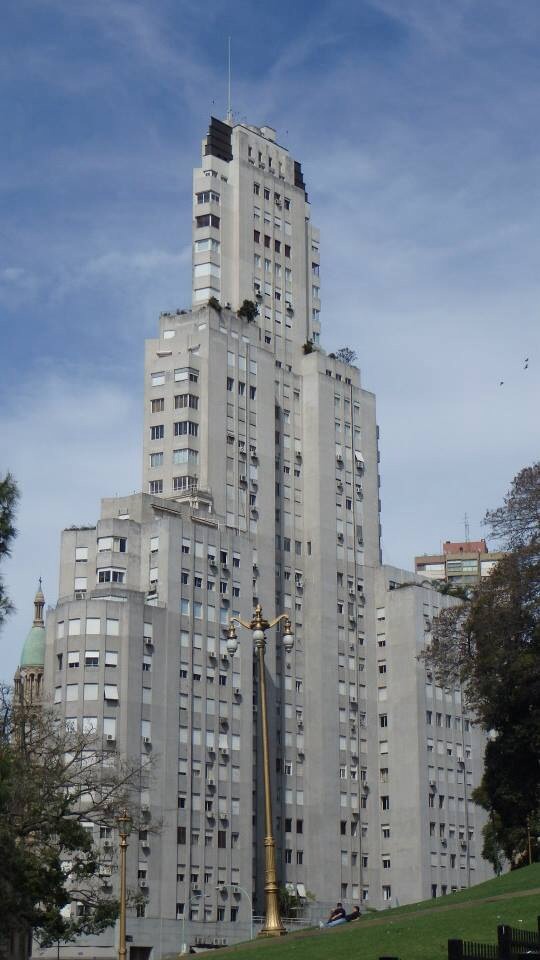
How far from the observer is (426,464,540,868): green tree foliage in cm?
6656

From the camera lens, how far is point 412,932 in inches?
1551

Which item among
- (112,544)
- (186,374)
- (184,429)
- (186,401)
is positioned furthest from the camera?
(186,374)

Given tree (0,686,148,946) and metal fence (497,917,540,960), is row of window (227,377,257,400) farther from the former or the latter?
metal fence (497,917,540,960)

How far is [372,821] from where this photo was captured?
394 feet

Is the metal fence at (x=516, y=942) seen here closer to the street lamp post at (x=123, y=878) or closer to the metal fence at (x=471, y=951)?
the metal fence at (x=471, y=951)

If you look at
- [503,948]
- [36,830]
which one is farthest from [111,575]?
[503,948]

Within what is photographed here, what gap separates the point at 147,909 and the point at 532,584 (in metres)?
43.7

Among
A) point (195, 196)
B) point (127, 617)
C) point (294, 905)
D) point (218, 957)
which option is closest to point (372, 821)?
point (294, 905)

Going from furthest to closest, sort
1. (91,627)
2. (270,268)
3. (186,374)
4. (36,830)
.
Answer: (270,268), (186,374), (91,627), (36,830)

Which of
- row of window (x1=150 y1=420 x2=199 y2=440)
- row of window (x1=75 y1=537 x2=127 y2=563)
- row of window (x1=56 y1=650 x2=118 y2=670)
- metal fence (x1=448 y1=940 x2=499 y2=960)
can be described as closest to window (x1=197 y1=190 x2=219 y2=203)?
row of window (x1=150 y1=420 x2=199 y2=440)

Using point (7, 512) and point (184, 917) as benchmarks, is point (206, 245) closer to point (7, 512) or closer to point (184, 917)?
point (184, 917)

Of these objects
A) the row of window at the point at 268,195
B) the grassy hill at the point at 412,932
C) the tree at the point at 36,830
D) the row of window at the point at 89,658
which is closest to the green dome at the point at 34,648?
the row of window at the point at 89,658

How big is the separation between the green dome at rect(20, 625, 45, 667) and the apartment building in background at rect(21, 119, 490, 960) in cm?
3495

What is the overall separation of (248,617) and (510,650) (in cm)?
4582
